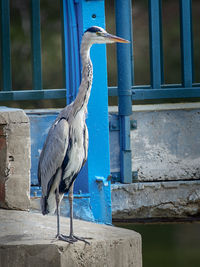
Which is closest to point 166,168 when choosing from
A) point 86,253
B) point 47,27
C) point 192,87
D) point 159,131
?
point 159,131

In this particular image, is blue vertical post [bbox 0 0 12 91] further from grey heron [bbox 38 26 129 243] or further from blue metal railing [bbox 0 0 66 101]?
grey heron [bbox 38 26 129 243]

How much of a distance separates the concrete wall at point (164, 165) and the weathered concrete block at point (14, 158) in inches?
63.2

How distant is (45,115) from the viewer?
687 centimetres

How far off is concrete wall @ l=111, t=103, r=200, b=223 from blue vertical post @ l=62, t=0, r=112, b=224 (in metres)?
0.59

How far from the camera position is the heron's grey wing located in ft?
15.5

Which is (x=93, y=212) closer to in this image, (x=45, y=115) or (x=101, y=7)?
(x=45, y=115)

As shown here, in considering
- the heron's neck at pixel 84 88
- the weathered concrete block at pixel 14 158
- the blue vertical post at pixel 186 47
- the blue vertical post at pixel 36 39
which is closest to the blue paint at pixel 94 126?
the blue vertical post at pixel 36 39

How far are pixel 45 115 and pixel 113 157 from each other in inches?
28.4

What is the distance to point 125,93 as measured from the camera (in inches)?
270

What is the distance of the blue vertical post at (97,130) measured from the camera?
6.29 metres

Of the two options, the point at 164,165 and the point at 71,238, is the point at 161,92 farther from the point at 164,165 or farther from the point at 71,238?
the point at 71,238

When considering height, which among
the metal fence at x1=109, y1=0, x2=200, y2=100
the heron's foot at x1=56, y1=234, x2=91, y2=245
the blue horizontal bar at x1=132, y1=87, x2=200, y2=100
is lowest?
the heron's foot at x1=56, y1=234, x2=91, y2=245

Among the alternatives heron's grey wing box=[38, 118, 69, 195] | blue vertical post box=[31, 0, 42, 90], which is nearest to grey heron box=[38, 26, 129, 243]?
heron's grey wing box=[38, 118, 69, 195]

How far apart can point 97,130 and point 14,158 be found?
3.54ft
